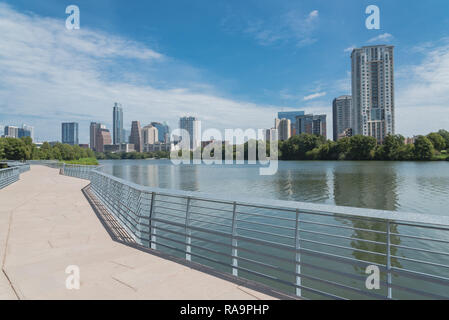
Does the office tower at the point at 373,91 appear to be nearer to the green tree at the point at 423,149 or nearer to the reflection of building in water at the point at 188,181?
the green tree at the point at 423,149

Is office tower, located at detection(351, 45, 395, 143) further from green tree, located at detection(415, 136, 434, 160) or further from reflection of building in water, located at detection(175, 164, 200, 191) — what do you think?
reflection of building in water, located at detection(175, 164, 200, 191)

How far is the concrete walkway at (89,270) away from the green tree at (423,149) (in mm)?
97404

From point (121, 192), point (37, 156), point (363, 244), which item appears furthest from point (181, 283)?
point (37, 156)

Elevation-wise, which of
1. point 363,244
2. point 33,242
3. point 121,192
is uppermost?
point 121,192

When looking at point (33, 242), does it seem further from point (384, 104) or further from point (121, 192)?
point (384, 104)

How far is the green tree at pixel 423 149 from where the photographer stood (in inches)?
3312

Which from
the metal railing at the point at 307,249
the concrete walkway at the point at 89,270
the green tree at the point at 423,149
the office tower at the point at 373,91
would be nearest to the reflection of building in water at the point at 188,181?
the metal railing at the point at 307,249

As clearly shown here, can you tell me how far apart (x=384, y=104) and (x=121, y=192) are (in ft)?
591

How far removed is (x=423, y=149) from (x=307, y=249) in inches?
3832

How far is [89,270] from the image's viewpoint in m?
4.55

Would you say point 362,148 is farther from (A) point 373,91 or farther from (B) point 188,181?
(A) point 373,91

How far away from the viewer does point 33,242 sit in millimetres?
6250
